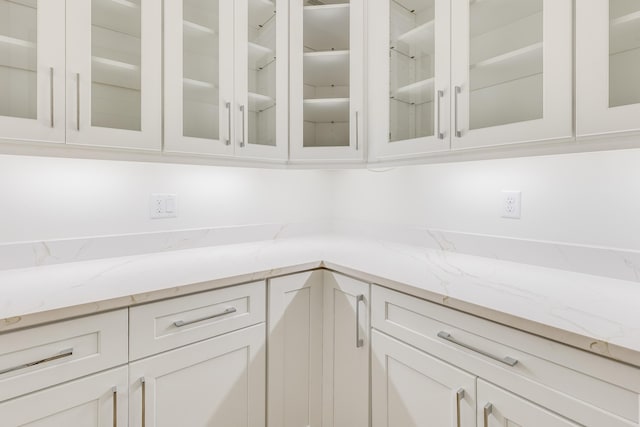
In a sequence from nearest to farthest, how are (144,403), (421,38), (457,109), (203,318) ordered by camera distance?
(144,403) < (203,318) < (457,109) < (421,38)

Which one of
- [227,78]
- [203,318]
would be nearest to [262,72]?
[227,78]

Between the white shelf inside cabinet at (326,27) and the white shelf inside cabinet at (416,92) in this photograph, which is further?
the white shelf inside cabinet at (326,27)

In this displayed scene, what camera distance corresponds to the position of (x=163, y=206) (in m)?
1.61

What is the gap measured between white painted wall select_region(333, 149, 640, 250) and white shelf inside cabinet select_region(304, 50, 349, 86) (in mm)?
594

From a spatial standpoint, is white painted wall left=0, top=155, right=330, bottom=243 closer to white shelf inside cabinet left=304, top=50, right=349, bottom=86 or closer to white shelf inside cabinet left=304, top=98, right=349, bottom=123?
white shelf inside cabinet left=304, top=98, right=349, bottom=123

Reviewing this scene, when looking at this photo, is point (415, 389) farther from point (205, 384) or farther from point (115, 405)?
point (115, 405)

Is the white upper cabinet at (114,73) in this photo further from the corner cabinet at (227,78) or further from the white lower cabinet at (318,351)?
the white lower cabinet at (318,351)

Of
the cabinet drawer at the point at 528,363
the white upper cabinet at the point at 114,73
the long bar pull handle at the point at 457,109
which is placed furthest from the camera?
the long bar pull handle at the point at 457,109

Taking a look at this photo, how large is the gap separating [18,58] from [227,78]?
688 mm

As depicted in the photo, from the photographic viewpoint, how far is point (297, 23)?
5.44ft

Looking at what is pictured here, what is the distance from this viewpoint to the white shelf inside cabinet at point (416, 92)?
4.50 feet

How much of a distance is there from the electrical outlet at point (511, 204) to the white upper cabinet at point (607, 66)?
46cm

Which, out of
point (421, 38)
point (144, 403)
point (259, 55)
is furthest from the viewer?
point (259, 55)

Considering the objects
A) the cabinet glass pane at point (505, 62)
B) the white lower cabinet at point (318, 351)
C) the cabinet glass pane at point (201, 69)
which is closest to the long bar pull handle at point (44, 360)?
the white lower cabinet at point (318, 351)
